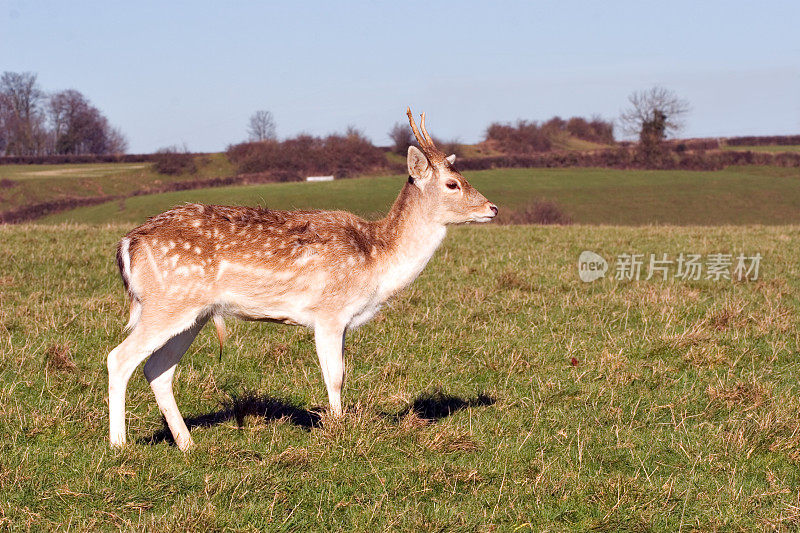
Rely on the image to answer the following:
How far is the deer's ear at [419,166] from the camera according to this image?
6844mm

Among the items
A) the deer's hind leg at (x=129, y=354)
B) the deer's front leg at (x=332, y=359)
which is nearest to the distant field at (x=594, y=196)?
the deer's front leg at (x=332, y=359)

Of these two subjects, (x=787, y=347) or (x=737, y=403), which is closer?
(x=737, y=403)

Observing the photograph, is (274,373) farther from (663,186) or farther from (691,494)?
(663,186)

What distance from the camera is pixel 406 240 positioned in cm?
691

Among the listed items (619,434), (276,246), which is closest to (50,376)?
(276,246)

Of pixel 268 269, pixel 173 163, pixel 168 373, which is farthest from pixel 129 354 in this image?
pixel 173 163

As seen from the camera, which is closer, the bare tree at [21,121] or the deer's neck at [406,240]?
the deer's neck at [406,240]

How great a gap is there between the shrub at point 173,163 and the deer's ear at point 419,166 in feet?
272

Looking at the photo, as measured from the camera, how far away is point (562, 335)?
33.7 ft

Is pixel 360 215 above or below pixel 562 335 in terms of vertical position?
above

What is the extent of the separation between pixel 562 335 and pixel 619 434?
3.58m

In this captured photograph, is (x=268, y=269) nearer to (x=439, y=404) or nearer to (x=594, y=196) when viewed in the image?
(x=439, y=404)

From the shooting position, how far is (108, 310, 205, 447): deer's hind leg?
595 cm

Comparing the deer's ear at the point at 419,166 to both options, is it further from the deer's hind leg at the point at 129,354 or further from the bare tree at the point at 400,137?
the bare tree at the point at 400,137
